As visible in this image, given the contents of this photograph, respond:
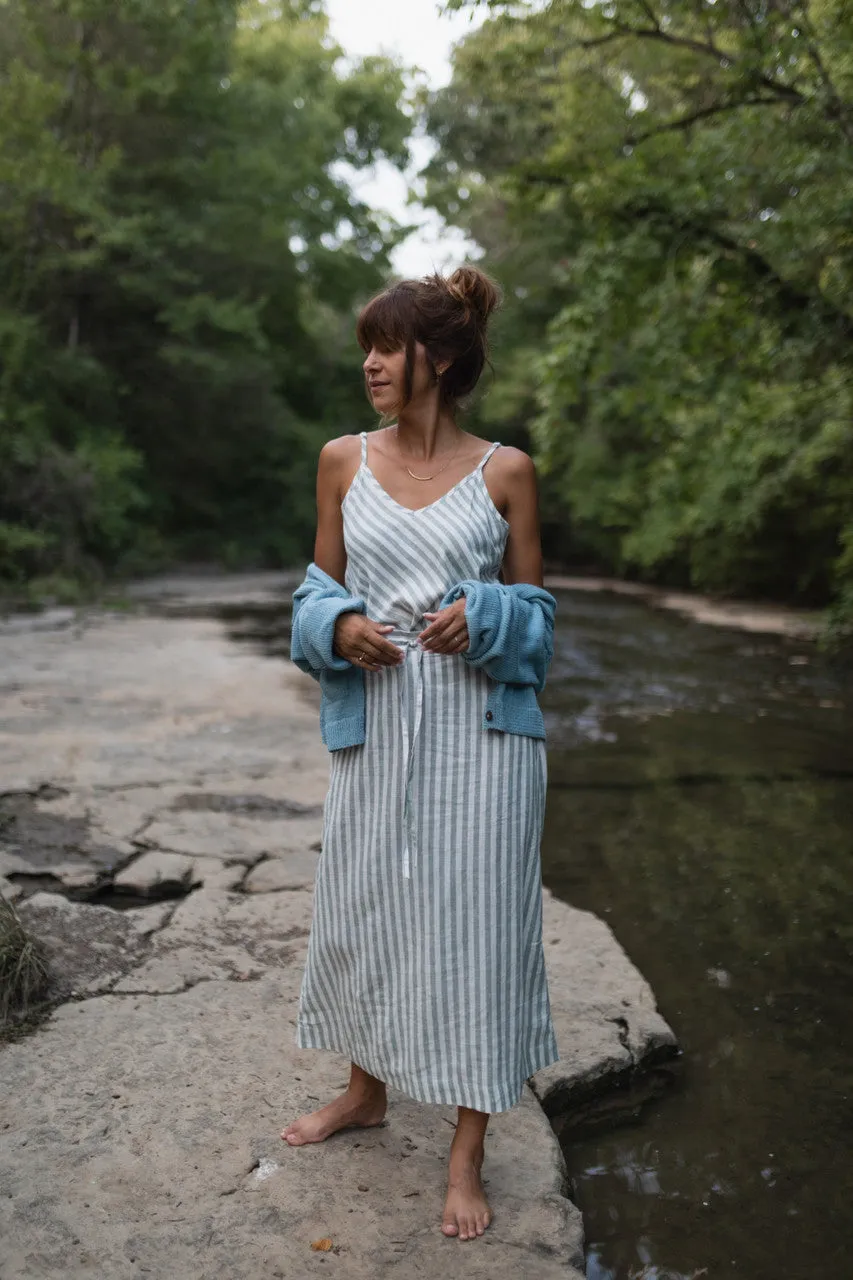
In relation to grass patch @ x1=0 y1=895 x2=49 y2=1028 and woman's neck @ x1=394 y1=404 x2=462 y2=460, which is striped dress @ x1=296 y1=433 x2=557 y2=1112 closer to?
woman's neck @ x1=394 y1=404 x2=462 y2=460

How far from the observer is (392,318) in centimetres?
214

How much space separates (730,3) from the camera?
724 cm

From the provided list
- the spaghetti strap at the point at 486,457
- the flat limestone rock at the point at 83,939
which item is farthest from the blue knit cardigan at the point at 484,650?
the flat limestone rock at the point at 83,939

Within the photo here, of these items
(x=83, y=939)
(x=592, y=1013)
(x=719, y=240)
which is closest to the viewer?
(x=592, y=1013)

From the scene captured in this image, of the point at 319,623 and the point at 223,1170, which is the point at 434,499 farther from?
the point at 223,1170

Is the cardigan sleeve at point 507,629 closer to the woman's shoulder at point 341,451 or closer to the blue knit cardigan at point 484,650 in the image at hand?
the blue knit cardigan at point 484,650

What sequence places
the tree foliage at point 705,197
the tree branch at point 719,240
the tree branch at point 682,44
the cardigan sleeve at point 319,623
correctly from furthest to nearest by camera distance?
the tree branch at point 719,240 → the tree branch at point 682,44 → the tree foliage at point 705,197 → the cardigan sleeve at point 319,623

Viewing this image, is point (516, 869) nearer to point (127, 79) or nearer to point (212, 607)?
point (212, 607)

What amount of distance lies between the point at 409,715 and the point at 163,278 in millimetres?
18642

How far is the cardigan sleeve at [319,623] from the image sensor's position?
2.11 meters

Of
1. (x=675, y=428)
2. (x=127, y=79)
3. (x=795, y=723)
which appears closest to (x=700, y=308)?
(x=795, y=723)

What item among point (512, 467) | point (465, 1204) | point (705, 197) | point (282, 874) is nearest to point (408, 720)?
point (512, 467)

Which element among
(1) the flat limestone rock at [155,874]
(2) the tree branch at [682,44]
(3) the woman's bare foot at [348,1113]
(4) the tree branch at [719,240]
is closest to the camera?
(3) the woman's bare foot at [348,1113]

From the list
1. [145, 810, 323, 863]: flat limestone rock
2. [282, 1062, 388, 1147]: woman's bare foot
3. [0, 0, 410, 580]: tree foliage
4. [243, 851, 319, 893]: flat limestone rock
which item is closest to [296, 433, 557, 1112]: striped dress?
[282, 1062, 388, 1147]: woman's bare foot
